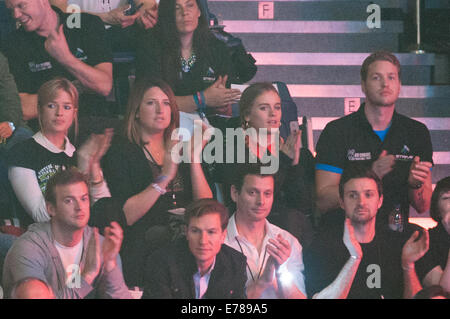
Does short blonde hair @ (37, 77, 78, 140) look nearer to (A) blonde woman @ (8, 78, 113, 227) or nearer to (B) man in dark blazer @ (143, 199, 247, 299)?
(A) blonde woman @ (8, 78, 113, 227)

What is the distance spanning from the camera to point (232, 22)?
4504 mm

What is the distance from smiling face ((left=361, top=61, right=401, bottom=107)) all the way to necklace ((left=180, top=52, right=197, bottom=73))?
2.86 ft

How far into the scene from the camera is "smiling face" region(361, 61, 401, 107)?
351cm

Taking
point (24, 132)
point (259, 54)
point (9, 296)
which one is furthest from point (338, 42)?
point (9, 296)

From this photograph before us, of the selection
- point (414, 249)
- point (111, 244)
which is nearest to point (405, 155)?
point (414, 249)

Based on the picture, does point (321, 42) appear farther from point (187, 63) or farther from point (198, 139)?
point (198, 139)

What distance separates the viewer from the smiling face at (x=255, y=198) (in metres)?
3.33

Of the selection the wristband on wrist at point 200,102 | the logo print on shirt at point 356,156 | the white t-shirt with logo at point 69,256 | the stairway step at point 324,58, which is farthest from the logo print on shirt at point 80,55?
the logo print on shirt at point 356,156

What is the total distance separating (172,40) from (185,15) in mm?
142

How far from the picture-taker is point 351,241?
3307 mm

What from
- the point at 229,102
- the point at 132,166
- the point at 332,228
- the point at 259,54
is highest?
the point at 259,54
